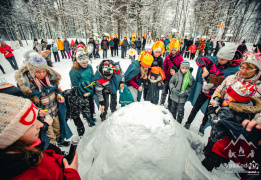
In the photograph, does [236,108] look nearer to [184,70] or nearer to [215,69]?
[215,69]

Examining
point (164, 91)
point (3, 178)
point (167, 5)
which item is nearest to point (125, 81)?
point (164, 91)

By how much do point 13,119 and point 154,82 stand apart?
283 cm

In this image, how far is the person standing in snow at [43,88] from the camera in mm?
1692

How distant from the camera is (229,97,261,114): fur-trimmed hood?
131 cm

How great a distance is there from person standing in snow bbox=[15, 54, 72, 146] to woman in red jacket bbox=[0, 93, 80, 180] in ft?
2.71

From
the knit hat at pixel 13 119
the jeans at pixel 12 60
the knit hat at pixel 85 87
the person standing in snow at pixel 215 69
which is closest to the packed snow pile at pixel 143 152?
the knit hat at pixel 13 119

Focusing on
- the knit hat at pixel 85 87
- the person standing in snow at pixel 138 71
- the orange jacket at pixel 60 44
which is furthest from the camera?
the orange jacket at pixel 60 44

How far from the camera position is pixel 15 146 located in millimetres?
690

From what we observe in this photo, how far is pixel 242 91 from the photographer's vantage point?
1325 millimetres


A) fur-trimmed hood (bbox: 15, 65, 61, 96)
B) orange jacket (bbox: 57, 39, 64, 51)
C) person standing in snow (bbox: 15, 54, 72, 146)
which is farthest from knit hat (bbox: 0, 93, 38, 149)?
orange jacket (bbox: 57, 39, 64, 51)

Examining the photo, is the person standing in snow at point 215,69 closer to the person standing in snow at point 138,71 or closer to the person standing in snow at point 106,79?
the person standing in snow at point 138,71

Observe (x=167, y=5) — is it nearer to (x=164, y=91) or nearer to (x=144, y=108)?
(x=164, y=91)

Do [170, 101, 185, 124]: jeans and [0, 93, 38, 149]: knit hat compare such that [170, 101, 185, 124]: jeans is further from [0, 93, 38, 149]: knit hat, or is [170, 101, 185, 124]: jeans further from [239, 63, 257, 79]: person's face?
→ [0, 93, 38, 149]: knit hat

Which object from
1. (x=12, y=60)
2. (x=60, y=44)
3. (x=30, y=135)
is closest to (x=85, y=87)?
(x=30, y=135)
